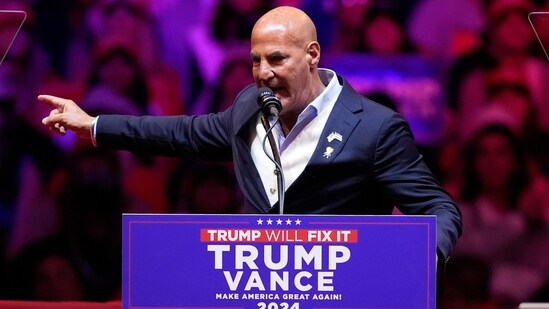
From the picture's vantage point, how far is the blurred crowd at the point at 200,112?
14.3 ft

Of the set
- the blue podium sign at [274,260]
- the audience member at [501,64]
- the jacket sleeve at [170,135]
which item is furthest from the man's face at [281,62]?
the audience member at [501,64]

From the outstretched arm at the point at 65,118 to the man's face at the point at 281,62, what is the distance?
0.48 metres

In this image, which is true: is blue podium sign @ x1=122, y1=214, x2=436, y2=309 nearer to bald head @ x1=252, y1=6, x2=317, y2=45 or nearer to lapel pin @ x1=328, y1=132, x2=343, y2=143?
lapel pin @ x1=328, y1=132, x2=343, y2=143

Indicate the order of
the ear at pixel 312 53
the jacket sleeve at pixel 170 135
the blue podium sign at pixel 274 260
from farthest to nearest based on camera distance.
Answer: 1. the jacket sleeve at pixel 170 135
2. the ear at pixel 312 53
3. the blue podium sign at pixel 274 260

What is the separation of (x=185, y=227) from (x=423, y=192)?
2.45 ft

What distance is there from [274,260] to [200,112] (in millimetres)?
2189

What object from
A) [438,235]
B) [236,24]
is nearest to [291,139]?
[438,235]

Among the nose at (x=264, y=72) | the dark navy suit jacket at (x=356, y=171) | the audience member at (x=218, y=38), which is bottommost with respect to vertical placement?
the dark navy suit jacket at (x=356, y=171)

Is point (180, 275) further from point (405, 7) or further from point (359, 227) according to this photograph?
point (405, 7)

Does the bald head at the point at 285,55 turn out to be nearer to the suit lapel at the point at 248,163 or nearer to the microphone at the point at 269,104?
the suit lapel at the point at 248,163

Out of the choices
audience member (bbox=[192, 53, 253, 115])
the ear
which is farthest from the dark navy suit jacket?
audience member (bbox=[192, 53, 253, 115])

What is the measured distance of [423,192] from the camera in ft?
8.99

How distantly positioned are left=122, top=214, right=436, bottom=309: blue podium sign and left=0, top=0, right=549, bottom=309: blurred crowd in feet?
6.99

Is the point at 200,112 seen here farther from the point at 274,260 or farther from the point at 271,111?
the point at 274,260
